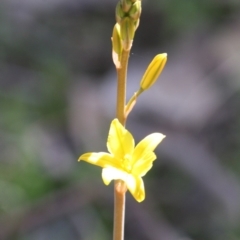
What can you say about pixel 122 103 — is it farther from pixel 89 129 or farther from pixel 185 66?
pixel 185 66

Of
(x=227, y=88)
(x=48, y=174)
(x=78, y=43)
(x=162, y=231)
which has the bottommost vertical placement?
(x=162, y=231)

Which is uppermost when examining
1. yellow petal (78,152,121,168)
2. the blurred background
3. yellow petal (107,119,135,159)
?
the blurred background

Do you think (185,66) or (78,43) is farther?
(78,43)

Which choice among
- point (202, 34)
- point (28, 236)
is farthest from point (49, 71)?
point (28, 236)

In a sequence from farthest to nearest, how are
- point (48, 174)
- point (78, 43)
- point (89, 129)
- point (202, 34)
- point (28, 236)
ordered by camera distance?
point (78, 43), point (202, 34), point (89, 129), point (48, 174), point (28, 236)

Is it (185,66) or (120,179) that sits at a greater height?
(185,66)

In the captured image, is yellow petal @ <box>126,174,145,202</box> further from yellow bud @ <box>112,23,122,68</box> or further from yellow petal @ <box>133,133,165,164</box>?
yellow bud @ <box>112,23,122,68</box>

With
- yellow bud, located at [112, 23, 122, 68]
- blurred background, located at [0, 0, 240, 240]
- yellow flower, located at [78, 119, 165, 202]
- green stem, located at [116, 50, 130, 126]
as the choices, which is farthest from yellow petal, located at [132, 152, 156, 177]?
blurred background, located at [0, 0, 240, 240]

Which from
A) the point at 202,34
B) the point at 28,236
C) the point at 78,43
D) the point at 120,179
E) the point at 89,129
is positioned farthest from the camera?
the point at 78,43
